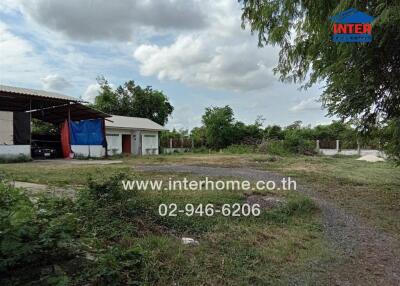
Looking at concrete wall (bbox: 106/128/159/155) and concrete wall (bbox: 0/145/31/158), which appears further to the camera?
concrete wall (bbox: 106/128/159/155)

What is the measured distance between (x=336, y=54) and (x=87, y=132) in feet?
52.2

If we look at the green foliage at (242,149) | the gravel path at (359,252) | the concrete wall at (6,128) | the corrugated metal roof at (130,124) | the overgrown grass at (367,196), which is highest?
the corrugated metal roof at (130,124)

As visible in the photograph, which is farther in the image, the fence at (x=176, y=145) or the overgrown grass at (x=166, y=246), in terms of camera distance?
the fence at (x=176, y=145)

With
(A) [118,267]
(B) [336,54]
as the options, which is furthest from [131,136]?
(A) [118,267]

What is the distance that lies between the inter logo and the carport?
13.8 metres

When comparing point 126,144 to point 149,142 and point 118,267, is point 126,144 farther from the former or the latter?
point 118,267

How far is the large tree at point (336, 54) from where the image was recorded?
4617mm

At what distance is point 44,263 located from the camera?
256 cm

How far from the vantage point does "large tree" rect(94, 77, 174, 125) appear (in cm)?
3228

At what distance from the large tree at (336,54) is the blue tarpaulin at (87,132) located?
13.8m

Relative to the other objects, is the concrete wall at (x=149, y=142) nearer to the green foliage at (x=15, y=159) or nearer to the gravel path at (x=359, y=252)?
the green foliage at (x=15, y=159)

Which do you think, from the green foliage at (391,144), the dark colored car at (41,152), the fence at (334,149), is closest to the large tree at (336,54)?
the green foliage at (391,144)

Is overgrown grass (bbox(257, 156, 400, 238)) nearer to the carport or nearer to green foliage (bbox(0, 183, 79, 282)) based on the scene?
green foliage (bbox(0, 183, 79, 282))

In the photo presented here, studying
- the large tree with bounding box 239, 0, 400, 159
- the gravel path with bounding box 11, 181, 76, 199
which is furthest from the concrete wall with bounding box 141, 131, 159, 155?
the gravel path with bounding box 11, 181, 76, 199
